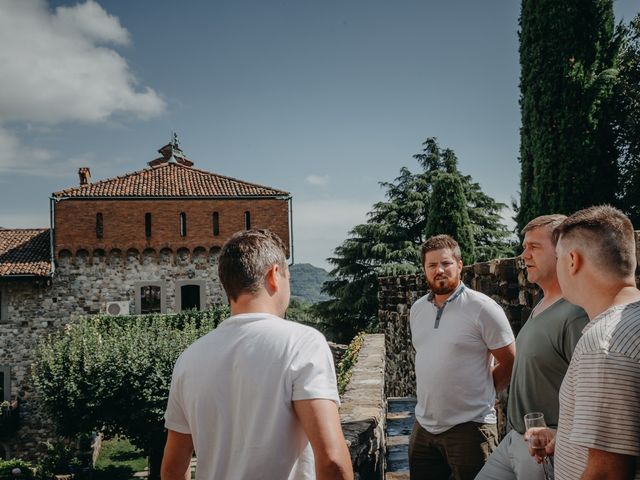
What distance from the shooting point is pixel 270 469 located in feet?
5.08

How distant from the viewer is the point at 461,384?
308cm

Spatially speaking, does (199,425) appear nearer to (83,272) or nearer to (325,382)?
(325,382)

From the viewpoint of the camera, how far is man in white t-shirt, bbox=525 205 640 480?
52.3 inches

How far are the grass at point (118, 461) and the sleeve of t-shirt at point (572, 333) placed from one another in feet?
65.9

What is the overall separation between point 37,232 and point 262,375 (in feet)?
88.8

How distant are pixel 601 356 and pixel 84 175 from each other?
28.8 meters

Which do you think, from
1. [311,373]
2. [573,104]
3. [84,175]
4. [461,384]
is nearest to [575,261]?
[311,373]

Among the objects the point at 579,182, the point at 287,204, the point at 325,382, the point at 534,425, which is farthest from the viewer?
the point at 287,204

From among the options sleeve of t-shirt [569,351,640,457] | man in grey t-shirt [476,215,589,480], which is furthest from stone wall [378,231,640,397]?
sleeve of t-shirt [569,351,640,457]

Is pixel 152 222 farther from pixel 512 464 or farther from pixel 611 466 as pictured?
pixel 611 466

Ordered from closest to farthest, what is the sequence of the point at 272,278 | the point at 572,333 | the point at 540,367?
the point at 272,278 < the point at 572,333 < the point at 540,367

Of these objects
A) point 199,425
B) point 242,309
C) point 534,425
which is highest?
point 242,309

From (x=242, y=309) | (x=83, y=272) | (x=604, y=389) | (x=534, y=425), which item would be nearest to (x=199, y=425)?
(x=242, y=309)

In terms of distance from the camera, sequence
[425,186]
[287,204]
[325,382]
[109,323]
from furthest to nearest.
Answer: [425,186]
[287,204]
[109,323]
[325,382]
